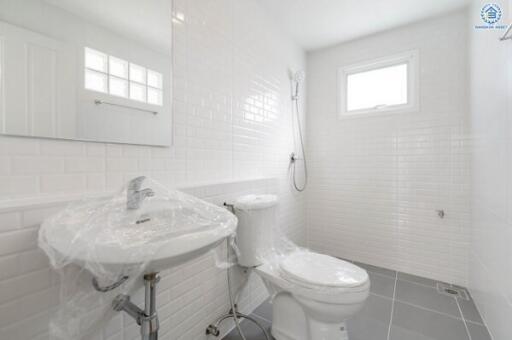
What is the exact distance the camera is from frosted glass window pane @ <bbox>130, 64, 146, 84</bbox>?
3.51ft

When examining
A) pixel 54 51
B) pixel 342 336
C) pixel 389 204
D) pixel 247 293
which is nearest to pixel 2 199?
pixel 54 51

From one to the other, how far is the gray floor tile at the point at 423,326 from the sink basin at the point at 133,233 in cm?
145

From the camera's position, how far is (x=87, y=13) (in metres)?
0.92

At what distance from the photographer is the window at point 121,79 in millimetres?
932

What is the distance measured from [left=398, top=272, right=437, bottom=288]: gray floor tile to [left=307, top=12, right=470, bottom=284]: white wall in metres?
0.05

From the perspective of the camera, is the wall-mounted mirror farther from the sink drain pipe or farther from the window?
the sink drain pipe

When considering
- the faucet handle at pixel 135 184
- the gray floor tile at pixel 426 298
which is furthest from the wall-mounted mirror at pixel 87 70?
the gray floor tile at pixel 426 298

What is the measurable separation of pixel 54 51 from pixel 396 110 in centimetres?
248

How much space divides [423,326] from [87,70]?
2312mm

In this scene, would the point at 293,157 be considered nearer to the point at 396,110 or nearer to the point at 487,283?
the point at 396,110

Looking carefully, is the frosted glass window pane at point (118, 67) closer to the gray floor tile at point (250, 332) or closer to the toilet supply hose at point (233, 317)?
the toilet supply hose at point (233, 317)

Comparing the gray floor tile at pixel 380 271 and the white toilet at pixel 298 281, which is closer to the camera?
the white toilet at pixel 298 281

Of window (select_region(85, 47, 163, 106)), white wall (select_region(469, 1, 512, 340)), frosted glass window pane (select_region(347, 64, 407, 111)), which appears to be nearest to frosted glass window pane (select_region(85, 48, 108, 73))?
window (select_region(85, 47, 163, 106))

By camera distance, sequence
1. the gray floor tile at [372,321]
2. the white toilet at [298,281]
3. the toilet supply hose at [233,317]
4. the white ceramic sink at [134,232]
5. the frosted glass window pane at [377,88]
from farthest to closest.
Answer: the frosted glass window pane at [377,88]
the gray floor tile at [372,321]
the toilet supply hose at [233,317]
the white toilet at [298,281]
the white ceramic sink at [134,232]
